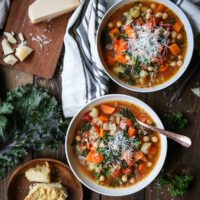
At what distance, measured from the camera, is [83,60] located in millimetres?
2844

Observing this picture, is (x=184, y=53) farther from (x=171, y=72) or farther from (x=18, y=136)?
(x=18, y=136)

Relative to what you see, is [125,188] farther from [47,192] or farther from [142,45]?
[142,45]

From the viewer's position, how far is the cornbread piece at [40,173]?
283 centimetres

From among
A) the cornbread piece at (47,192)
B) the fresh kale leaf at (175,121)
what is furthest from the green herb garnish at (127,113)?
the cornbread piece at (47,192)

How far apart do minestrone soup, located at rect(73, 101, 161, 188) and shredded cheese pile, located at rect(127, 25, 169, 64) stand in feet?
1.07

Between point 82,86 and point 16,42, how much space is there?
534mm

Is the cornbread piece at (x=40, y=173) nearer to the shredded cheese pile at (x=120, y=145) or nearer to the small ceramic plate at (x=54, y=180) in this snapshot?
the small ceramic plate at (x=54, y=180)

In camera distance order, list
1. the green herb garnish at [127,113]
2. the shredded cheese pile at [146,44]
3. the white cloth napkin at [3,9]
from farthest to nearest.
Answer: the white cloth napkin at [3,9] → the green herb garnish at [127,113] → the shredded cheese pile at [146,44]

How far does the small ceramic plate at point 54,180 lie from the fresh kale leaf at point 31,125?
0.09 meters

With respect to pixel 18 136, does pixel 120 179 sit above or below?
below

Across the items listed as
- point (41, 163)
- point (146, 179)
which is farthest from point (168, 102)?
point (41, 163)

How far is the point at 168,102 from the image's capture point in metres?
2.90

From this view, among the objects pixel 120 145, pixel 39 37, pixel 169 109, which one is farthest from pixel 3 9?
pixel 169 109

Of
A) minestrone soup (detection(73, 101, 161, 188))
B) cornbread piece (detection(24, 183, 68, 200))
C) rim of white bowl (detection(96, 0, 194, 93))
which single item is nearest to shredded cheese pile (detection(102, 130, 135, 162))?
minestrone soup (detection(73, 101, 161, 188))
